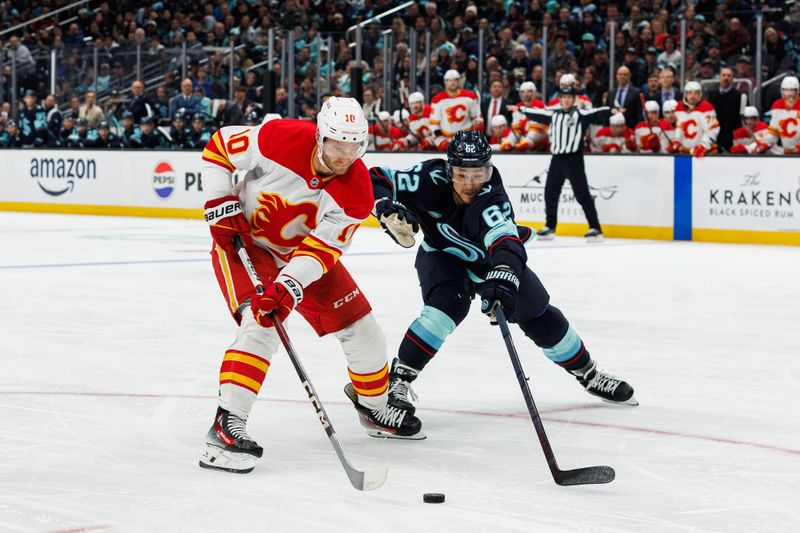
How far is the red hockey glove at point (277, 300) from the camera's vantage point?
351 cm

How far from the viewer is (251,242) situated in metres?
3.90

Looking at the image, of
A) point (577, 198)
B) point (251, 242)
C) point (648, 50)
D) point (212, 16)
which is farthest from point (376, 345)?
point (212, 16)

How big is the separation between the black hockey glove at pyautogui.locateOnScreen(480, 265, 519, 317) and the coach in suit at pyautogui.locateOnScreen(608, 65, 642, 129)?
9.08 meters

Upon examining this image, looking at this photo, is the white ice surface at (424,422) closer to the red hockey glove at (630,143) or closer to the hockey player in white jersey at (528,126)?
the red hockey glove at (630,143)

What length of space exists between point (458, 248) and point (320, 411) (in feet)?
3.00

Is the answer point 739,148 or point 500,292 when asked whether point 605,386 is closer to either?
point 500,292

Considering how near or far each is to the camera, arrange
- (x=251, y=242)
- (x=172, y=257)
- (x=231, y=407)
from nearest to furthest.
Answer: (x=231, y=407) < (x=251, y=242) < (x=172, y=257)

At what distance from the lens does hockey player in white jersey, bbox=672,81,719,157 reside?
11961 millimetres

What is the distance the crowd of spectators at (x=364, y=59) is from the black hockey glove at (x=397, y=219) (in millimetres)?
8801

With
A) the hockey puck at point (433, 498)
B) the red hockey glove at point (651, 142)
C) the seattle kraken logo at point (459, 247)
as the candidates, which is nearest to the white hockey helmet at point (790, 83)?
the red hockey glove at point (651, 142)

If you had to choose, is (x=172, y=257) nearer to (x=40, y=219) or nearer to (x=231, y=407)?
(x=40, y=219)

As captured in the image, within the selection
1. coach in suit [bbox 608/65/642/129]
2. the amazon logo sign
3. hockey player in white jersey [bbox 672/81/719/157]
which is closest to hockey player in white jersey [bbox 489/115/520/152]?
coach in suit [bbox 608/65/642/129]

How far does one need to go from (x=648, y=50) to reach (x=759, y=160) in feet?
5.94

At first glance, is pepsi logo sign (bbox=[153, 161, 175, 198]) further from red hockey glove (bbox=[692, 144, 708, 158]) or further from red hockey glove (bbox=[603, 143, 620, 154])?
red hockey glove (bbox=[692, 144, 708, 158])
